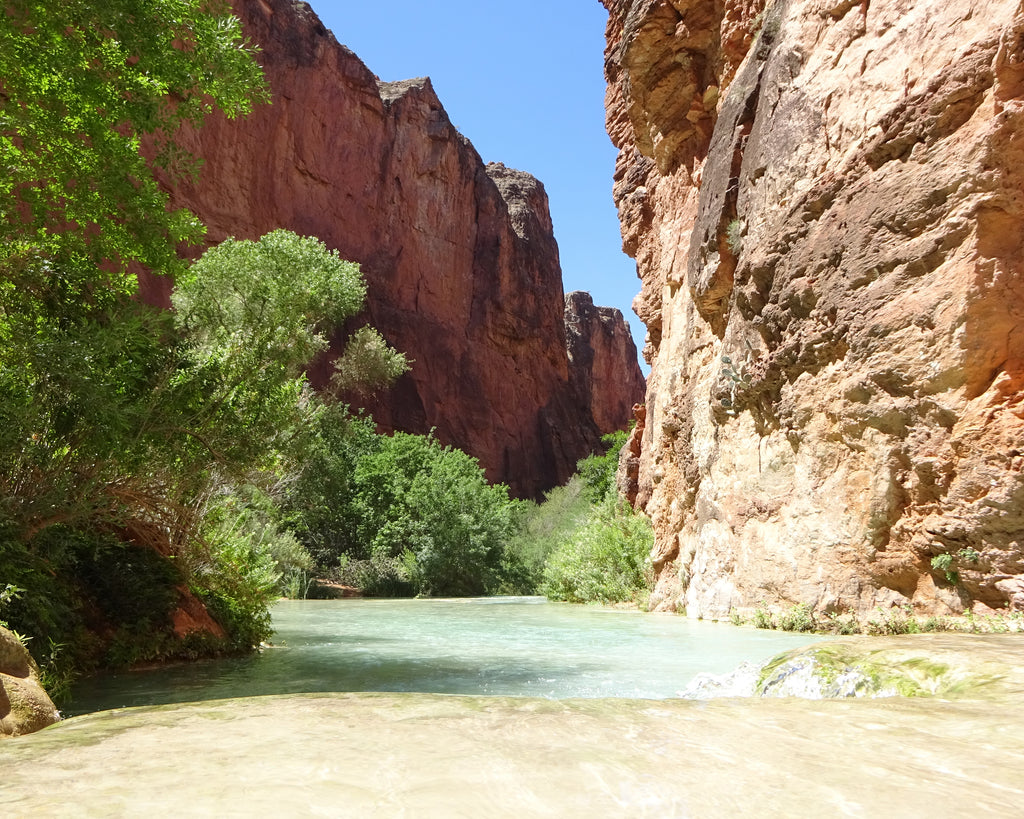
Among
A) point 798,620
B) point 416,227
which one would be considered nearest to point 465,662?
point 798,620

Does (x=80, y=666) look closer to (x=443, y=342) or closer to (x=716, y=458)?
(x=716, y=458)

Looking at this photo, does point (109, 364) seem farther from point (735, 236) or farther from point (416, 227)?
point (416, 227)

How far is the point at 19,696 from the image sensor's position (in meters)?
3.45

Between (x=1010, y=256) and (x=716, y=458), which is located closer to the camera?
(x=1010, y=256)

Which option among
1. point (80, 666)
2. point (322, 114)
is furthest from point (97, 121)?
point (322, 114)

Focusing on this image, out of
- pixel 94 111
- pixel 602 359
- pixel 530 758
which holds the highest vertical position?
pixel 602 359

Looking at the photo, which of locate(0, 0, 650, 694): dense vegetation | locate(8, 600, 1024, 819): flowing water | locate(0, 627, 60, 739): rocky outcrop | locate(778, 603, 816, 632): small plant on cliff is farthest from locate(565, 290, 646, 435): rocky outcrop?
locate(8, 600, 1024, 819): flowing water

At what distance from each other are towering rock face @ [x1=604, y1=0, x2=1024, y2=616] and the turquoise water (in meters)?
1.49

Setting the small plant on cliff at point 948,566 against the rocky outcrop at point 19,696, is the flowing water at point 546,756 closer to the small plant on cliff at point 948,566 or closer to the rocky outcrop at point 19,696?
the rocky outcrop at point 19,696

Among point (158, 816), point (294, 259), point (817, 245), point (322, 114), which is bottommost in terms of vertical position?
point (158, 816)

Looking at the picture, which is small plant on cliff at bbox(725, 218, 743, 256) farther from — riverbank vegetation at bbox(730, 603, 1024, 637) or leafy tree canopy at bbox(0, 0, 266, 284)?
leafy tree canopy at bbox(0, 0, 266, 284)

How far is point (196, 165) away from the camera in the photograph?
7.02 metres

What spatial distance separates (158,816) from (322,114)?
44.8m

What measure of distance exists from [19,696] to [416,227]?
44975 mm
